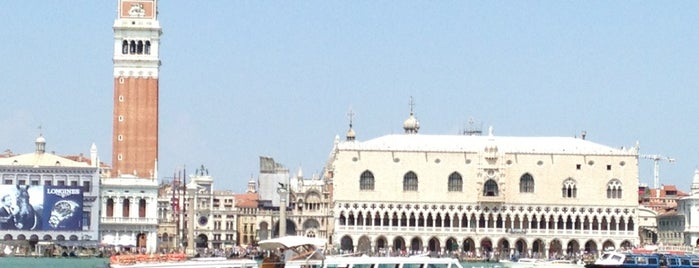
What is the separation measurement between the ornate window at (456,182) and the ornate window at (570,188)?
691cm

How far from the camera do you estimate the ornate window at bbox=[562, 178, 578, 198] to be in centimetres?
12456

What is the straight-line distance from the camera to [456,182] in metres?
124

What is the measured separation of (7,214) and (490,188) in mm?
31735

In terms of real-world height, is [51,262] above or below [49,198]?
below

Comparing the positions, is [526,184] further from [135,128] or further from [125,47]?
[125,47]

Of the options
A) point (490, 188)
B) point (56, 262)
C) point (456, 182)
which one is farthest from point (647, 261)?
point (456, 182)

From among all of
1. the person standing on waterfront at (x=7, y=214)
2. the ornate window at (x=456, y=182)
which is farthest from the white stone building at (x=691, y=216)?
the person standing on waterfront at (x=7, y=214)

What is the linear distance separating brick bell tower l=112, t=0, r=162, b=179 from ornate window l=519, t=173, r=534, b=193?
993 inches

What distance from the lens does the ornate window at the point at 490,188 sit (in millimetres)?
123938

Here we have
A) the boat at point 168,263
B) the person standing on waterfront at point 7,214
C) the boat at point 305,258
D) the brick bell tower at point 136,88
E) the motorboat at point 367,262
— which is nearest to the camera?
the boat at point 305,258

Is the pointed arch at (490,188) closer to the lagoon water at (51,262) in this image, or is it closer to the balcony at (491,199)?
the balcony at (491,199)

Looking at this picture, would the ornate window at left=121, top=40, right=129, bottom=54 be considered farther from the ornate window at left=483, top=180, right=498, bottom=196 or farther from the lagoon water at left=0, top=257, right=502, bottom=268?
the ornate window at left=483, top=180, right=498, bottom=196

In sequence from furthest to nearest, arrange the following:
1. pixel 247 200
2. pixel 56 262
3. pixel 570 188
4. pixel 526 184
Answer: pixel 247 200, pixel 526 184, pixel 570 188, pixel 56 262

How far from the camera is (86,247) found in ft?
400
